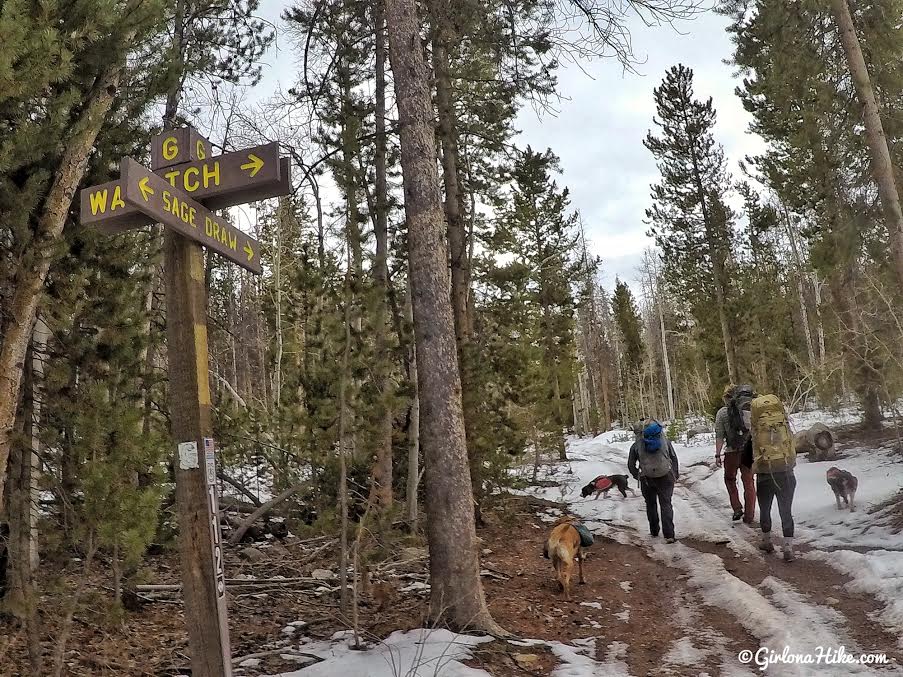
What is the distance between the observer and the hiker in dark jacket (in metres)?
8.95

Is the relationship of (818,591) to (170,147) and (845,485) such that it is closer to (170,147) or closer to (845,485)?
(845,485)

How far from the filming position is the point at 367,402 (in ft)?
20.5

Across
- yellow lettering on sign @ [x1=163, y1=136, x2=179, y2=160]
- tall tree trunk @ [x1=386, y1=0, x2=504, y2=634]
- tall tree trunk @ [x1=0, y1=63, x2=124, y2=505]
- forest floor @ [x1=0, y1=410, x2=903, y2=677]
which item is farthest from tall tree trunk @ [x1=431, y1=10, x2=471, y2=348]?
yellow lettering on sign @ [x1=163, y1=136, x2=179, y2=160]

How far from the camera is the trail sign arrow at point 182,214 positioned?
9.38 feet

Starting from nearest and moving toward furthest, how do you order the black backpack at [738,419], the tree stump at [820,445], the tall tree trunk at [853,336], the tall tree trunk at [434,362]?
the tall tree trunk at [434,362]
the black backpack at [738,419]
the tall tree trunk at [853,336]
the tree stump at [820,445]

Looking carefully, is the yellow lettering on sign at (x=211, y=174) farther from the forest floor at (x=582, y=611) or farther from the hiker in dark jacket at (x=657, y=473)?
the hiker in dark jacket at (x=657, y=473)

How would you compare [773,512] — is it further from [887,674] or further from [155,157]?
[155,157]

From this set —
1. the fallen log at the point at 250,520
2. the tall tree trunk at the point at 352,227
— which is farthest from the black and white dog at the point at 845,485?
the fallen log at the point at 250,520

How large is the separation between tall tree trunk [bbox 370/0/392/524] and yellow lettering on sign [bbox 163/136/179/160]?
8.81 ft

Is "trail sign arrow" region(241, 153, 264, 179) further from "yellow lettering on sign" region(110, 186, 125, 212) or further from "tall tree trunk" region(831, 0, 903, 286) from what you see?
"tall tree trunk" region(831, 0, 903, 286)

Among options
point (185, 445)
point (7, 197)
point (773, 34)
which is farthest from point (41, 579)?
point (773, 34)

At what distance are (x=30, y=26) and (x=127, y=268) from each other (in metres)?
1.78

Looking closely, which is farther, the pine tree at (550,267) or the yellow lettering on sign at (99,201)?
the pine tree at (550,267)

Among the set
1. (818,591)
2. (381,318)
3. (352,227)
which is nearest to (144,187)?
(381,318)
